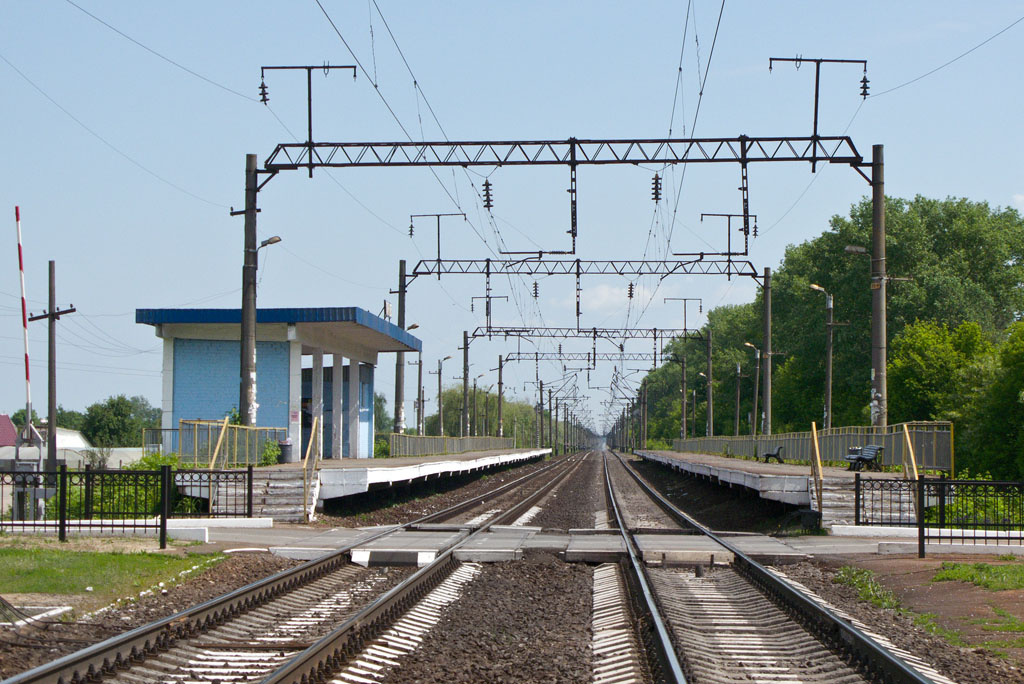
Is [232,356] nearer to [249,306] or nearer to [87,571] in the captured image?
[249,306]

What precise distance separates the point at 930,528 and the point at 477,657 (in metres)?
12.1

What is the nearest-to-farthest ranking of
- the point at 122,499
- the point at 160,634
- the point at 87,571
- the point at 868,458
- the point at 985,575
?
the point at 160,634, the point at 87,571, the point at 985,575, the point at 122,499, the point at 868,458

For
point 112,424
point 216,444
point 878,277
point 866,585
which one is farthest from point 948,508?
point 112,424

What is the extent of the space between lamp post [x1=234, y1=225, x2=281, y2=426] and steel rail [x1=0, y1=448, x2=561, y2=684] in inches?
470

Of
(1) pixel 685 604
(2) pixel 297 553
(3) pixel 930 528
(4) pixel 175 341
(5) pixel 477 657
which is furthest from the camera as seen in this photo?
(4) pixel 175 341

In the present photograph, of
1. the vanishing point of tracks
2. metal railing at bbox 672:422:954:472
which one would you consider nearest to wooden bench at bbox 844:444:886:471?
metal railing at bbox 672:422:954:472

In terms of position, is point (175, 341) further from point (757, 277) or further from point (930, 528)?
Result: point (930, 528)

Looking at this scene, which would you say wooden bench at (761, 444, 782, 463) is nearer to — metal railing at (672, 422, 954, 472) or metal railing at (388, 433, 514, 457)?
metal railing at (672, 422, 954, 472)

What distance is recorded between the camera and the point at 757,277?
133ft

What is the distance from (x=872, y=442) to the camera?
94.4 ft

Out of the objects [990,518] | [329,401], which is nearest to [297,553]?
[990,518]

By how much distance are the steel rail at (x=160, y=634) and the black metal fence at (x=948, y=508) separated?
29.8 ft

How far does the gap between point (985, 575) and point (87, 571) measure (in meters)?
10.9

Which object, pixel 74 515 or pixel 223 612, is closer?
pixel 223 612
